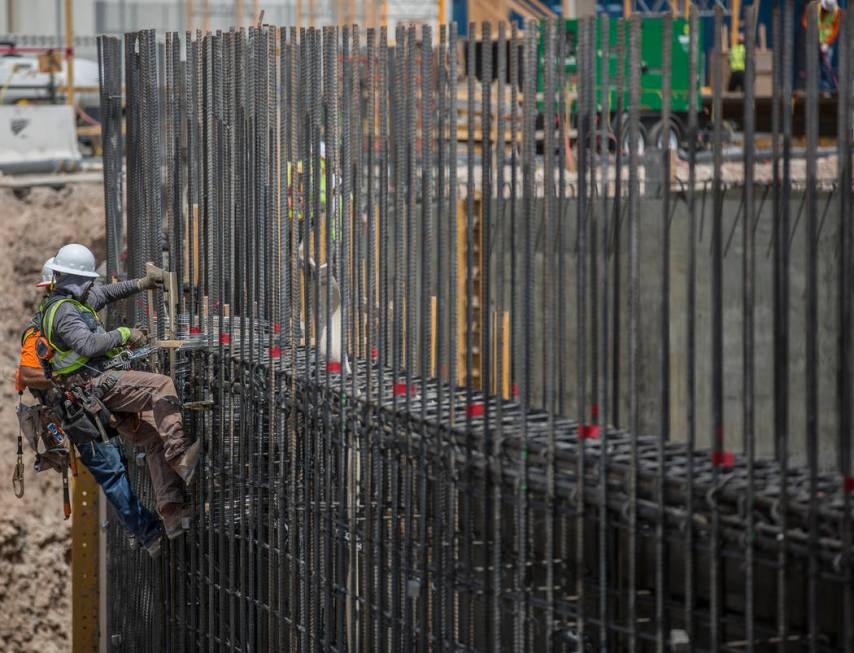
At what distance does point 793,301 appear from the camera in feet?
34.7

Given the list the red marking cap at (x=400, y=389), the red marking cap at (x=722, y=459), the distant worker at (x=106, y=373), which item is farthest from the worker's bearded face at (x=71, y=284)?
the red marking cap at (x=722, y=459)

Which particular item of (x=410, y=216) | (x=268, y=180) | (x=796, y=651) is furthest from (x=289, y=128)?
(x=796, y=651)

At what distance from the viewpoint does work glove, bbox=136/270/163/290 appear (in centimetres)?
955

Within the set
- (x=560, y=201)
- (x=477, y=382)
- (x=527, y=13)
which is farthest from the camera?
(x=527, y=13)

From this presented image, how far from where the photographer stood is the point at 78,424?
9383 mm

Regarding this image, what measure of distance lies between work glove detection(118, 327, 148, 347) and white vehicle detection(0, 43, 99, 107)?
532 inches

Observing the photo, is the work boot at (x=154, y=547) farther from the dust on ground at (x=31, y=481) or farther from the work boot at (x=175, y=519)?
the dust on ground at (x=31, y=481)

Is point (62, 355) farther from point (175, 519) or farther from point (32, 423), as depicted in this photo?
point (175, 519)

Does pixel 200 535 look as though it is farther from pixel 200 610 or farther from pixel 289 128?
pixel 289 128

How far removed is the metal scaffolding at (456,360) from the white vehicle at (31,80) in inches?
476

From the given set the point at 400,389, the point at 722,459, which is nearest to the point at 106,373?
the point at 400,389

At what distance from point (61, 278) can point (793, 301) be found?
16.7ft

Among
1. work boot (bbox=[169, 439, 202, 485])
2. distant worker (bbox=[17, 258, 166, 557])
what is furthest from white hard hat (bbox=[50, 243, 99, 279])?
work boot (bbox=[169, 439, 202, 485])

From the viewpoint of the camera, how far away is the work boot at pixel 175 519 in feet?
30.6
